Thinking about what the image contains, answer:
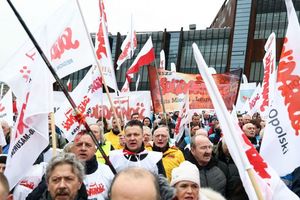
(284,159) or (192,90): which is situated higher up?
(284,159)

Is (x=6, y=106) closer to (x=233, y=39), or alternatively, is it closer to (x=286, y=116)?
(x=286, y=116)

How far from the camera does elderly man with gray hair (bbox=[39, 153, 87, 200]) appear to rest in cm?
304

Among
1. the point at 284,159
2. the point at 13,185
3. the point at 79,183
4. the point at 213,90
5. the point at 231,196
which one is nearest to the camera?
the point at 213,90

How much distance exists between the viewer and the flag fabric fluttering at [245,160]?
2537 mm

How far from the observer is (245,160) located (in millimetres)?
2529

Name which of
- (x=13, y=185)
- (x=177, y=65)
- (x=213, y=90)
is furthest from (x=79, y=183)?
(x=177, y=65)

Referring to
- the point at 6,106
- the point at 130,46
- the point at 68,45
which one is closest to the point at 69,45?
the point at 68,45

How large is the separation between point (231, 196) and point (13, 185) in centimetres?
185

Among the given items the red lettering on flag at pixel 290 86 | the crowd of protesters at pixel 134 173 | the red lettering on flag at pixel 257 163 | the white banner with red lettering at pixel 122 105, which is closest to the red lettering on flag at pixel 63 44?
the white banner with red lettering at pixel 122 105

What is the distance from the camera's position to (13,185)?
3.67 m

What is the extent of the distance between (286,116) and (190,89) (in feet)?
23.8

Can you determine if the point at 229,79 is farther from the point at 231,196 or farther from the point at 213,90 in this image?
the point at 213,90

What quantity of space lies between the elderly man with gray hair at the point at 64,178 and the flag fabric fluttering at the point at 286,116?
4.36 feet

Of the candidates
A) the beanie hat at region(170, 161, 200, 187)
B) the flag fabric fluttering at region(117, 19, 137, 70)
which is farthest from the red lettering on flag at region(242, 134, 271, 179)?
the flag fabric fluttering at region(117, 19, 137, 70)
